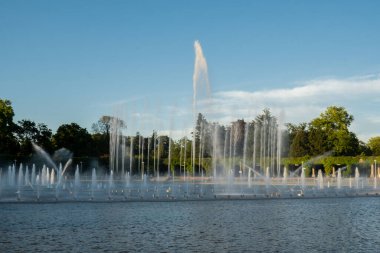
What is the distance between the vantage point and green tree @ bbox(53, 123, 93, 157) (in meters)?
87.8

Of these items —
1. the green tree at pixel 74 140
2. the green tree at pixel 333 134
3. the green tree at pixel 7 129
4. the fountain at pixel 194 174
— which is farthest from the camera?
the green tree at pixel 333 134

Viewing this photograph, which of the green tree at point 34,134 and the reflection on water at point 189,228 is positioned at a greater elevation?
the green tree at point 34,134

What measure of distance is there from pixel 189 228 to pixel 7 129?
67.5 meters

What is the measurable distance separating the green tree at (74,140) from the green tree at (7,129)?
29.8 ft

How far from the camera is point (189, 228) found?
55.6ft

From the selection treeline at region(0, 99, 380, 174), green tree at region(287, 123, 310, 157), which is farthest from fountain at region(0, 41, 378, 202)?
green tree at region(287, 123, 310, 157)

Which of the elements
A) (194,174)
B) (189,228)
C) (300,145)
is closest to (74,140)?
(194,174)

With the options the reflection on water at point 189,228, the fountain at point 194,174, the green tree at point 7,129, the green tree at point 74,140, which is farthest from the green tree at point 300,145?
the reflection on water at point 189,228

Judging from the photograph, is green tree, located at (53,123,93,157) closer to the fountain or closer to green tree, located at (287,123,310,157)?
the fountain

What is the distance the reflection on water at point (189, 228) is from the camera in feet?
44.8

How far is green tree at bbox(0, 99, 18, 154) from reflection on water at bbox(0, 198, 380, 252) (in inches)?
2125

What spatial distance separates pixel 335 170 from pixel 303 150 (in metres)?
17.9

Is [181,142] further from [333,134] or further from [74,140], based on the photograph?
[333,134]

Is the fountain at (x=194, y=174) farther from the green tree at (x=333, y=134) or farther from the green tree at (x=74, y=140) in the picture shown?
the green tree at (x=333, y=134)
